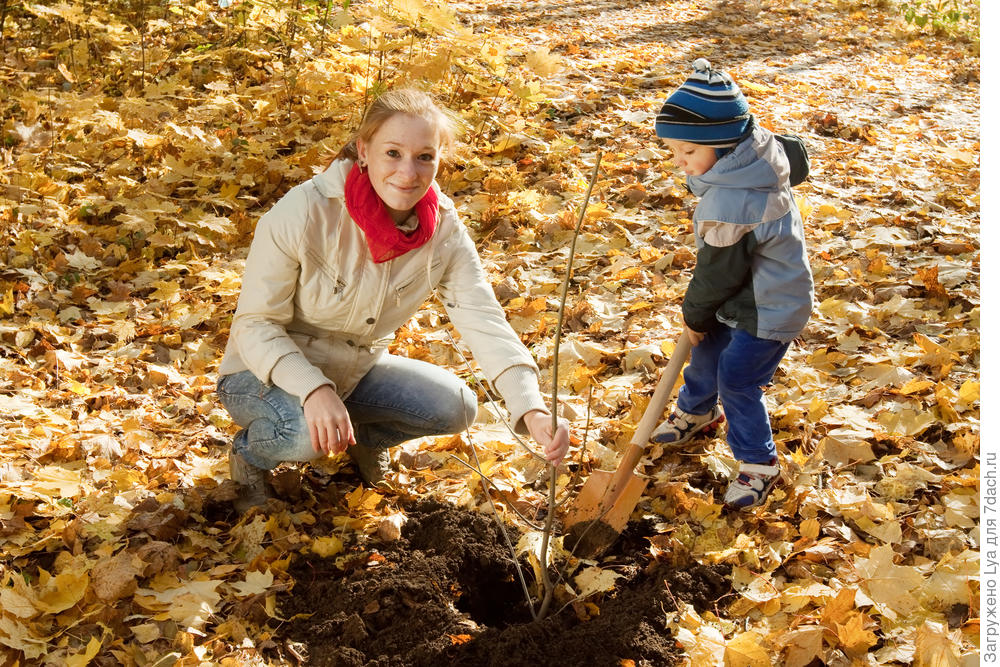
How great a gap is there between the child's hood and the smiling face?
0.78 meters

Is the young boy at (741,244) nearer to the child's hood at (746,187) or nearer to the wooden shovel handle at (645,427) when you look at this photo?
the child's hood at (746,187)

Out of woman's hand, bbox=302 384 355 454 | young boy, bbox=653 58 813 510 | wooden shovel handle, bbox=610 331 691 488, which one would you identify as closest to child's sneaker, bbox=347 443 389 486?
woman's hand, bbox=302 384 355 454

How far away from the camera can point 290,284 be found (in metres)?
2.37

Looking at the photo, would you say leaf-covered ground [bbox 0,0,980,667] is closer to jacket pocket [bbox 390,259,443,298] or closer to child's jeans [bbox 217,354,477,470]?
child's jeans [bbox 217,354,477,470]

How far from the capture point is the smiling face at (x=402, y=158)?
2.21 meters

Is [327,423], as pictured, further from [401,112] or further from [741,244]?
[741,244]

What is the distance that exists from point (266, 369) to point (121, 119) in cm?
308

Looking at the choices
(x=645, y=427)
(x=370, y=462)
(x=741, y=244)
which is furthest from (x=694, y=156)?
(x=370, y=462)

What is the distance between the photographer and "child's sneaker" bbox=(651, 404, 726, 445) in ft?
9.79

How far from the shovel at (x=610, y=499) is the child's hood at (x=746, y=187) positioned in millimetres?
546

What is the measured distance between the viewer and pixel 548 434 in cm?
220

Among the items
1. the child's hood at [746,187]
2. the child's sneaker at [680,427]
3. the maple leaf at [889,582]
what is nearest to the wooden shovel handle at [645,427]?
the child's sneaker at [680,427]

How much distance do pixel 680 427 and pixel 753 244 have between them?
2.86 ft
